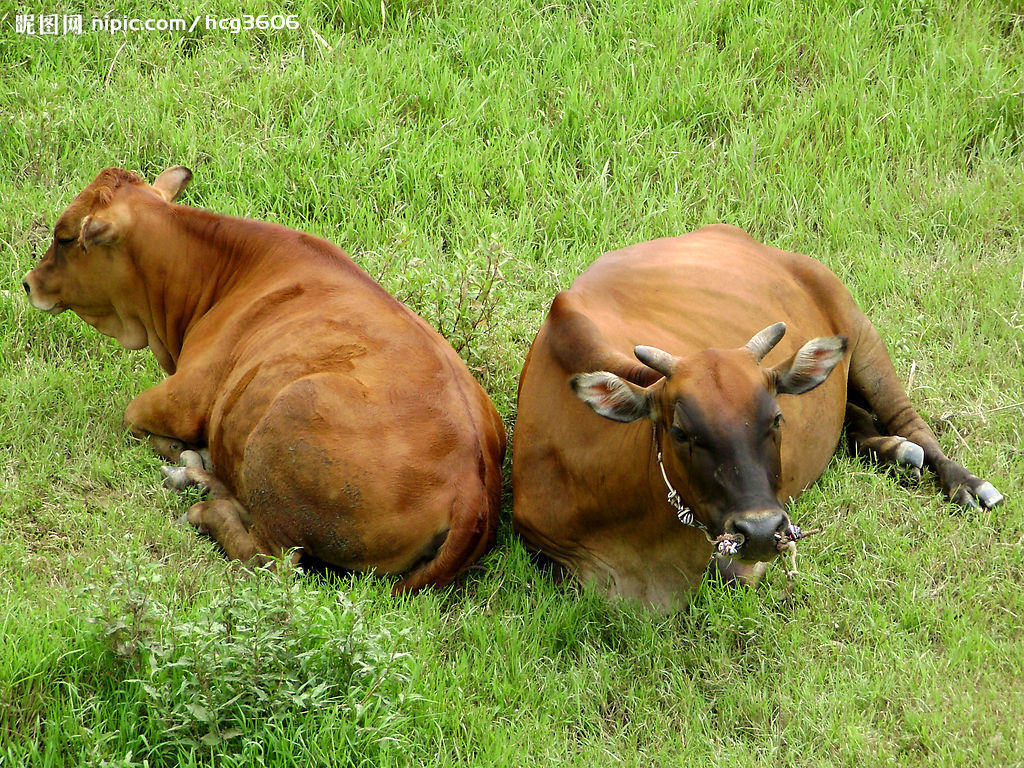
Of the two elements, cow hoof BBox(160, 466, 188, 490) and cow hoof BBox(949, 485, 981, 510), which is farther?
cow hoof BBox(160, 466, 188, 490)

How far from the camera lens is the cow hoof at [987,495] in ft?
18.8

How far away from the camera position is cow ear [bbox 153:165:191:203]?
6773 millimetres

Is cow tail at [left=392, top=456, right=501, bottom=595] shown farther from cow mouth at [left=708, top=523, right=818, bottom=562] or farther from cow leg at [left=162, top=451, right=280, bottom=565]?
cow mouth at [left=708, top=523, right=818, bottom=562]

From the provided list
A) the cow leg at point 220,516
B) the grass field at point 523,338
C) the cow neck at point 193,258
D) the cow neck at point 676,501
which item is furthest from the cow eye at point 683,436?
the cow neck at point 193,258

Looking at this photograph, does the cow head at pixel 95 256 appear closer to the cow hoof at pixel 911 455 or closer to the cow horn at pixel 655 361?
the cow horn at pixel 655 361

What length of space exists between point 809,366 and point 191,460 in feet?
9.51

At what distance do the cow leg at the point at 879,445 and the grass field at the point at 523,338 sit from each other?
4.2 inches

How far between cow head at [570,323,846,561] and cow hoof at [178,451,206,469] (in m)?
2.12

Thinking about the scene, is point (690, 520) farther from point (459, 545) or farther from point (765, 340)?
point (459, 545)

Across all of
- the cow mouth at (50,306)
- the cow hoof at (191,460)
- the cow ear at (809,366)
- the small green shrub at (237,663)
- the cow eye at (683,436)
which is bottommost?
the cow hoof at (191,460)

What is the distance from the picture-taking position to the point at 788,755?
4.45 meters

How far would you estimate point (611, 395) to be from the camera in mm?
4805

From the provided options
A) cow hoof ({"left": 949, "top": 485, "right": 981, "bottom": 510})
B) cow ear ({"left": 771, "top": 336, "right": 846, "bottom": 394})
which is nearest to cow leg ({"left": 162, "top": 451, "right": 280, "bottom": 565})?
cow ear ({"left": 771, "top": 336, "right": 846, "bottom": 394})

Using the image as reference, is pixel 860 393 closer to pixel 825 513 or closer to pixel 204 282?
pixel 825 513
